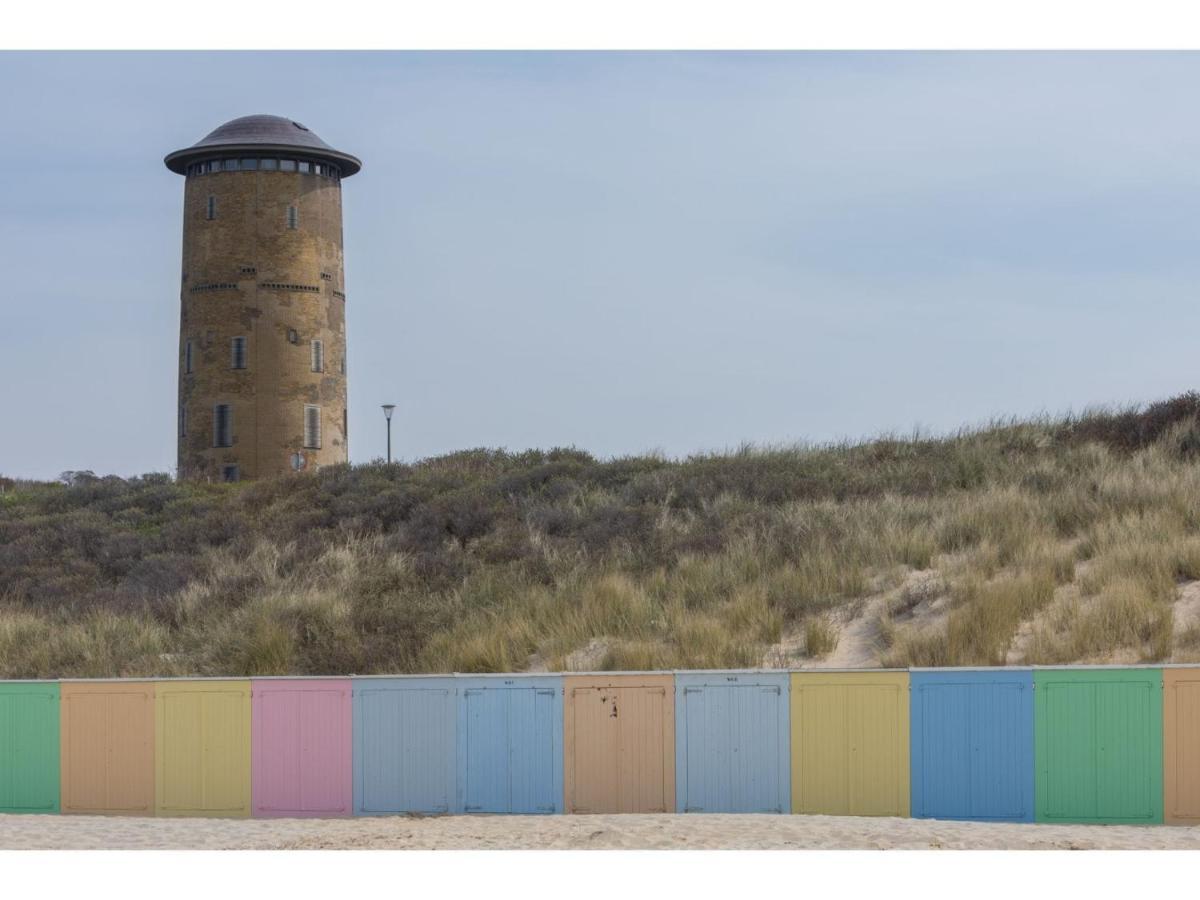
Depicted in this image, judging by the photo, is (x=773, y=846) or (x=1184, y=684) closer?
(x=773, y=846)

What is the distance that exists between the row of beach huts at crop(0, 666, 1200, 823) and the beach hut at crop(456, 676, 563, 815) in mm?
13

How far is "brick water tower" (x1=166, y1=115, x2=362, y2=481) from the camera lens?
150ft

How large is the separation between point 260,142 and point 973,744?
3643 centimetres

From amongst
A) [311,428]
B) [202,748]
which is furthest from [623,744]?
[311,428]

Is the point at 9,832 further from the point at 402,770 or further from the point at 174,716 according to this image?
the point at 402,770

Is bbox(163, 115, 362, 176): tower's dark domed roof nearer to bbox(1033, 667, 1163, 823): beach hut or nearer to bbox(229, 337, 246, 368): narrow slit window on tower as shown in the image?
bbox(229, 337, 246, 368): narrow slit window on tower

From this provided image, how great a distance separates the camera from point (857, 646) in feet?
63.2

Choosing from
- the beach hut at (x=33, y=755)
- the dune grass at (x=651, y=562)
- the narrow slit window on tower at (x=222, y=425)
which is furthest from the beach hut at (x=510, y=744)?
the narrow slit window on tower at (x=222, y=425)

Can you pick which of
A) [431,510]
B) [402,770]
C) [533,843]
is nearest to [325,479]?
[431,510]

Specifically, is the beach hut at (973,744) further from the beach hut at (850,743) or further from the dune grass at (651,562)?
the dune grass at (651,562)

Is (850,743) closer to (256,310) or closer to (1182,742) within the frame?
(1182,742)

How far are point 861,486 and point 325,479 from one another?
1196cm

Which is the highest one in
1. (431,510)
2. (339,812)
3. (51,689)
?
(431,510)

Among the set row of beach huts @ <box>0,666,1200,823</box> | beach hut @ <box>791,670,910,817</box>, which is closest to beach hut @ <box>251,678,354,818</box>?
row of beach huts @ <box>0,666,1200,823</box>
